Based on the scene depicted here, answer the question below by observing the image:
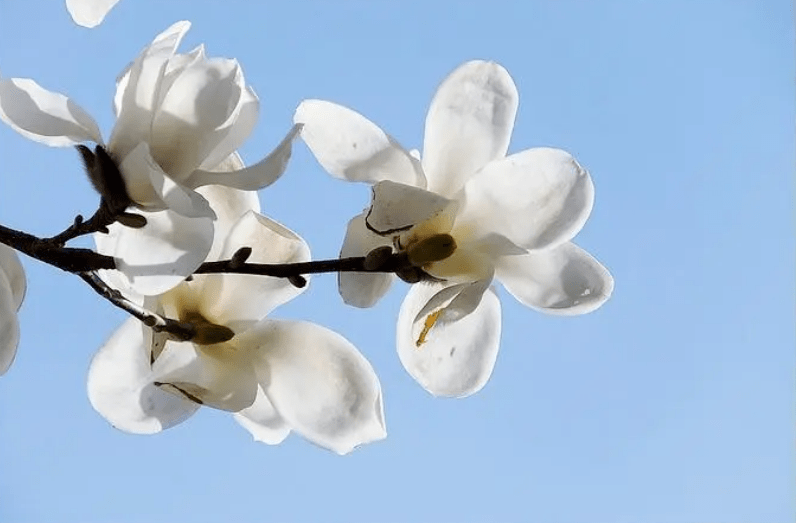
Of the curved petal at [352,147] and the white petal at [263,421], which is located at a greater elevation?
the curved petal at [352,147]

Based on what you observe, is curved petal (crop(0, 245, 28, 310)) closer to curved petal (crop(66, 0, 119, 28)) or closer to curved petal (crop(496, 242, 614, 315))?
curved petal (crop(66, 0, 119, 28))

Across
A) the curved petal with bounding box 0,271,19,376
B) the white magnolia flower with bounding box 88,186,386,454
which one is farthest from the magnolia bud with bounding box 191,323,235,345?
the curved petal with bounding box 0,271,19,376

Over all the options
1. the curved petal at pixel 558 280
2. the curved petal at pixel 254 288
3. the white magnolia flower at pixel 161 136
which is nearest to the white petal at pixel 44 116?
the white magnolia flower at pixel 161 136

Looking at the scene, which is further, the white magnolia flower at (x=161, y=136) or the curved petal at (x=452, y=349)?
the curved petal at (x=452, y=349)

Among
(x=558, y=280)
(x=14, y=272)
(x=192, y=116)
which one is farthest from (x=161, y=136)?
(x=558, y=280)

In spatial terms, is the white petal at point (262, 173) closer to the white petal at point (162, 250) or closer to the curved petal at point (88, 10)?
the white petal at point (162, 250)

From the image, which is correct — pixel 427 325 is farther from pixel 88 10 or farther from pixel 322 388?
pixel 88 10
